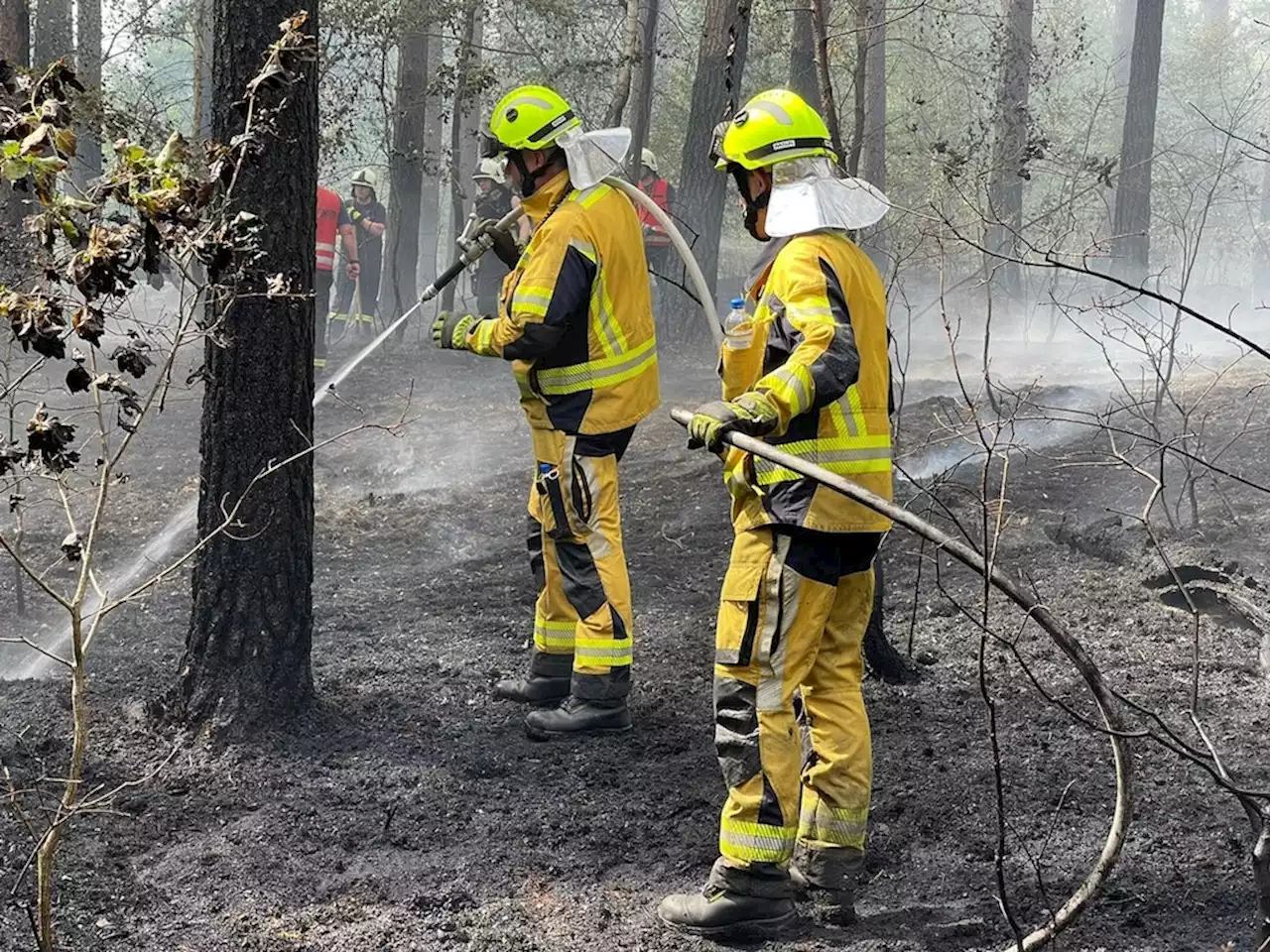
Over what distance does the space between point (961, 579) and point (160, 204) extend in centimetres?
500

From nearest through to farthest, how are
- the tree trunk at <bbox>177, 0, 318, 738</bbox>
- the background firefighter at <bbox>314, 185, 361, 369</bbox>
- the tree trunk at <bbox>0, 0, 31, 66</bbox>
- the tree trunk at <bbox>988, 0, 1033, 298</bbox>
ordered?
the tree trunk at <bbox>177, 0, 318, 738</bbox>, the tree trunk at <bbox>0, 0, 31, 66</bbox>, the background firefighter at <bbox>314, 185, 361, 369</bbox>, the tree trunk at <bbox>988, 0, 1033, 298</bbox>

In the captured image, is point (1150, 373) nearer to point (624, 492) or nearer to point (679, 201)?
point (679, 201)

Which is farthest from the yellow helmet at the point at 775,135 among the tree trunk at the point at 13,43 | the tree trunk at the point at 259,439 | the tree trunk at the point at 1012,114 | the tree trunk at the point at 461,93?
the tree trunk at the point at 1012,114

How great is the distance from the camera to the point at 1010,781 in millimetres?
4457

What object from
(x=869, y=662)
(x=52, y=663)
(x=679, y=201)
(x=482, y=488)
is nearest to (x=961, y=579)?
(x=869, y=662)

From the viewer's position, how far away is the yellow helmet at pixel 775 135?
3.75 metres

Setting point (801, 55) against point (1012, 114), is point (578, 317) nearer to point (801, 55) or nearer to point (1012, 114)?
point (801, 55)

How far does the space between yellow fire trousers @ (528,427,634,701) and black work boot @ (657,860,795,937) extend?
154 centimetres

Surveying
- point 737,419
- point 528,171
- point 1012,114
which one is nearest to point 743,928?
point 737,419

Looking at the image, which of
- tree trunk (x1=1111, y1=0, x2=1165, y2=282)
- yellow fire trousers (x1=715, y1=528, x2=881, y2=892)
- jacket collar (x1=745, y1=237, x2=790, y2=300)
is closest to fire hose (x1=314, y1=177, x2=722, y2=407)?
jacket collar (x1=745, y1=237, x2=790, y2=300)

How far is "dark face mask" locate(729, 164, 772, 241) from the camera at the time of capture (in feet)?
12.7

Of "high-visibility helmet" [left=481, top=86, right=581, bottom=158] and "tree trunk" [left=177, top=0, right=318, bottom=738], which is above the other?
"high-visibility helmet" [left=481, top=86, right=581, bottom=158]

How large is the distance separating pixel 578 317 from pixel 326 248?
9.70 meters

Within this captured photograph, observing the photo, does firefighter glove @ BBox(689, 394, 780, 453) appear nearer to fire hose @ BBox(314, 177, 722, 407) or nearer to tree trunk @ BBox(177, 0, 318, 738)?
fire hose @ BBox(314, 177, 722, 407)
